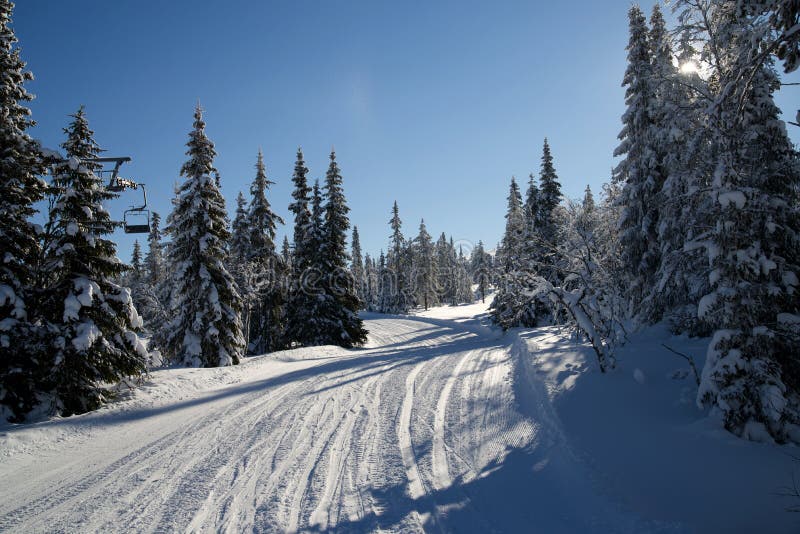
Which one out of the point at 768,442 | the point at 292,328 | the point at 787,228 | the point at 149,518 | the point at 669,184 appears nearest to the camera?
the point at 149,518

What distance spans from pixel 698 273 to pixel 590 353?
3757 millimetres

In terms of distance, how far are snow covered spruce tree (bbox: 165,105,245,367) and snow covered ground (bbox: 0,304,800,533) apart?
6.72 meters

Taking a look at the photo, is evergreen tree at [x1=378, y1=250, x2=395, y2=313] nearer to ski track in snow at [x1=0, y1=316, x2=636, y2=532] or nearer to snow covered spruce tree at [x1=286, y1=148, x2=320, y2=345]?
snow covered spruce tree at [x1=286, y1=148, x2=320, y2=345]

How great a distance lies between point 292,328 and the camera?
26.1 metres

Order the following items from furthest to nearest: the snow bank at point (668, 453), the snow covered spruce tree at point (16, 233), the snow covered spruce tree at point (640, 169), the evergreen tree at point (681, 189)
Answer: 1. the snow covered spruce tree at point (640, 169)
2. the snow covered spruce tree at point (16, 233)
3. the evergreen tree at point (681, 189)
4. the snow bank at point (668, 453)

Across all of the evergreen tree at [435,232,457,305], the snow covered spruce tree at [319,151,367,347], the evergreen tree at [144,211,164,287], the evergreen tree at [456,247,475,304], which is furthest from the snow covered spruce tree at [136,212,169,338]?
the evergreen tree at [456,247,475,304]

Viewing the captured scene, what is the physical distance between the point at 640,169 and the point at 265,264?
22.8 metres

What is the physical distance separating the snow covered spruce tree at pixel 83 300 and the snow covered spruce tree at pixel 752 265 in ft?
41.4

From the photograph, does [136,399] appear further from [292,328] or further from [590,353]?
[292,328]

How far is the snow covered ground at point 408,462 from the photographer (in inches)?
183

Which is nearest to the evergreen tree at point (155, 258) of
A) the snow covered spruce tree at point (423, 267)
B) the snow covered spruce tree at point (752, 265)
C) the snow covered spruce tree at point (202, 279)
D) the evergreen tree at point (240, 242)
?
the evergreen tree at point (240, 242)

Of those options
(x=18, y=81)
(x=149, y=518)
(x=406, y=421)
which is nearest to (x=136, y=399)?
(x=149, y=518)

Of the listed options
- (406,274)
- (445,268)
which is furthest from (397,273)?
(445,268)

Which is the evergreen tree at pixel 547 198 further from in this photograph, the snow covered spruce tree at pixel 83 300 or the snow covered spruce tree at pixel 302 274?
the snow covered spruce tree at pixel 83 300
